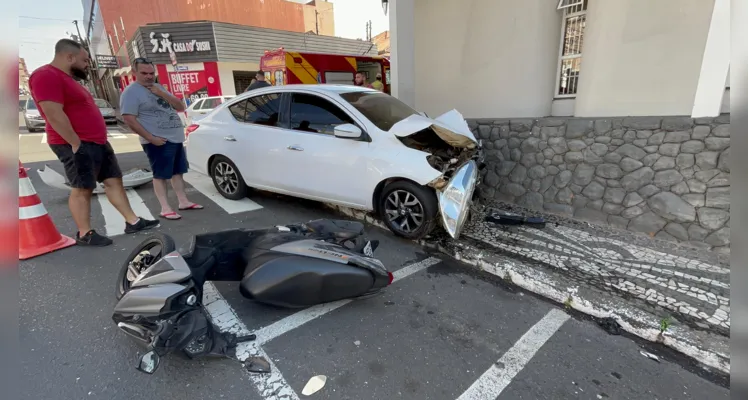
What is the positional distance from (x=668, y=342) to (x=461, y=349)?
4.73ft

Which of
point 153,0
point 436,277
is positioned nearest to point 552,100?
point 436,277

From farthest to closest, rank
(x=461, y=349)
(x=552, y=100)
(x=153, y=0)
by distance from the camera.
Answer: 1. (x=153, y=0)
2. (x=552, y=100)
3. (x=461, y=349)

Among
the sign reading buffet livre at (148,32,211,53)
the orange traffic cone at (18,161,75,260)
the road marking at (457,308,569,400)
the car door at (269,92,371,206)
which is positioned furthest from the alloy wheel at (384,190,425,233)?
the sign reading buffet livre at (148,32,211,53)

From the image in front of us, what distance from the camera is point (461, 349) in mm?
2229

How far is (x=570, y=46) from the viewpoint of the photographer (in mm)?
5691

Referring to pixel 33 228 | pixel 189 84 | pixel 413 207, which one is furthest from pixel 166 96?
pixel 189 84

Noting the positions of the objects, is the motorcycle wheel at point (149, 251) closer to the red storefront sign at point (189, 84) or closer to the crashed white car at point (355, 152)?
Answer: the crashed white car at point (355, 152)

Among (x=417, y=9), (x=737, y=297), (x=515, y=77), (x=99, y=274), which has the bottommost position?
(x=99, y=274)

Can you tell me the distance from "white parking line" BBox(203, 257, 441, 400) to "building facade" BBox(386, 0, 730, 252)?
9.53 feet

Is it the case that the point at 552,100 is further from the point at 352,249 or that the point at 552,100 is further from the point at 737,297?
the point at 737,297

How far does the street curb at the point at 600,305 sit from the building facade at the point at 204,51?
19654 mm

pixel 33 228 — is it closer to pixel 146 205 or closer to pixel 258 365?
pixel 146 205

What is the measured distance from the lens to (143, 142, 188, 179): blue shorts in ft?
14.0

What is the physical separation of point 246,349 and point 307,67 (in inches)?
451
